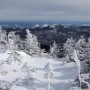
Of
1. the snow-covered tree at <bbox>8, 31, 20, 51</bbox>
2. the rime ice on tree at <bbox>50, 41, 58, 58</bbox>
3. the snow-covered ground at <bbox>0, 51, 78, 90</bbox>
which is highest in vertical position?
the snow-covered tree at <bbox>8, 31, 20, 51</bbox>

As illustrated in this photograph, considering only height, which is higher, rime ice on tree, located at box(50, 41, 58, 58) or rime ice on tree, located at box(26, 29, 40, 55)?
rime ice on tree, located at box(26, 29, 40, 55)

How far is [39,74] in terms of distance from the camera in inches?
1781

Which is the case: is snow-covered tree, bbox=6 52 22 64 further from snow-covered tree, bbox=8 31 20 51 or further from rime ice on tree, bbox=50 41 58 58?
rime ice on tree, bbox=50 41 58 58

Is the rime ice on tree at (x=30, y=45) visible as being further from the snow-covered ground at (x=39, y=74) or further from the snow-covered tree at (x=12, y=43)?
the snow-covered ground at (x=39, y=74)

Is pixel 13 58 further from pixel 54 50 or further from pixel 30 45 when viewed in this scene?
pixel 54 50

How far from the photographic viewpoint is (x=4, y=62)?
50375 millimetres

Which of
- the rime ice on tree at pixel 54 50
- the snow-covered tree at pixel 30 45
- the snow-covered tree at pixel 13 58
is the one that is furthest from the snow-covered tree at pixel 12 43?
the rime ice on tree at pixel 54 50

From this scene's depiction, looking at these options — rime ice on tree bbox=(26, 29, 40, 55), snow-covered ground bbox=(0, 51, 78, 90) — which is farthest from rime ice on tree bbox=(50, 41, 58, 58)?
snow-covered ground bbox=(0, 51, 78, 90)

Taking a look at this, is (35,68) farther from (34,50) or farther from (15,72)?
(34,50)

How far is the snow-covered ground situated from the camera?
129 ft

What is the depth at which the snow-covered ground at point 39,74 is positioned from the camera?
3938 centimetres

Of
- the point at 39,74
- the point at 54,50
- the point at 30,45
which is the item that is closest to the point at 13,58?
the point at 39,74

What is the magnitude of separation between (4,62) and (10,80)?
8909 mm

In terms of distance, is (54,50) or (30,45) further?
(54,50)
